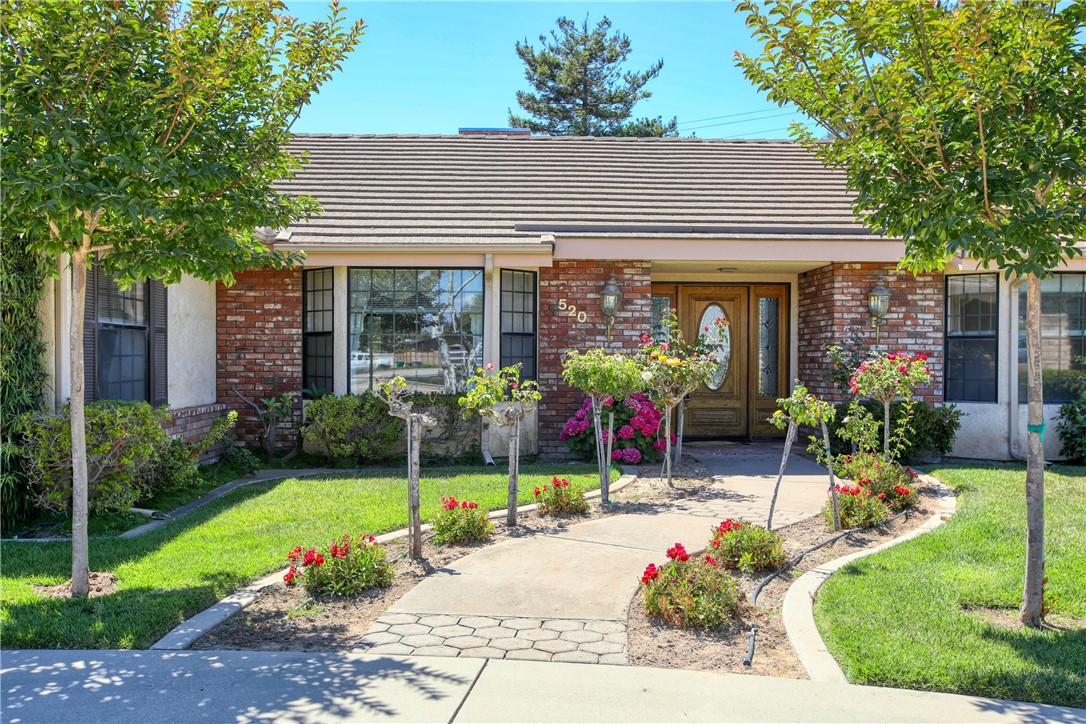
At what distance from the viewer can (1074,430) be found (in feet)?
33.8

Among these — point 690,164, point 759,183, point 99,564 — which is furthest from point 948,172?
point 690,164

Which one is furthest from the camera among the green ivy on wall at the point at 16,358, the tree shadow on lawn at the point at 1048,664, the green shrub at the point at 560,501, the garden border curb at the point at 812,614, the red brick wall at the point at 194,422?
the red brick wall at the point at 194,422

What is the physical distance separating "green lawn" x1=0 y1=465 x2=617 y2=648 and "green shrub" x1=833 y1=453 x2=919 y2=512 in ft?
9.11

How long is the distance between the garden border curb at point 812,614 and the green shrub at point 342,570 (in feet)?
8.64

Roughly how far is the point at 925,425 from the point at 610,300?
14.3ft

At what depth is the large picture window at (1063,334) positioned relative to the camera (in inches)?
423

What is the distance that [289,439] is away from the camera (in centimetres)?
1107

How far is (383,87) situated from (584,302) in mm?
5507

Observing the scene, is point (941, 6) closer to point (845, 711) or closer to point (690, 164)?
point (845, 711)

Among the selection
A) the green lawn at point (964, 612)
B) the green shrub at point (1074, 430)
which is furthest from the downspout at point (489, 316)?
the green shrub at point (1074, 430)

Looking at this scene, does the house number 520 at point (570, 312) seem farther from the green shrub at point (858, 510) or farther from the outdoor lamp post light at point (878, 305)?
the green shrub at point (858, 510)

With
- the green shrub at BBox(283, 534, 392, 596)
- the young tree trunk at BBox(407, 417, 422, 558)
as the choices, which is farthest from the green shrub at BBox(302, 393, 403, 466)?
the green shrub at BBox(283, 534, 392, 596)

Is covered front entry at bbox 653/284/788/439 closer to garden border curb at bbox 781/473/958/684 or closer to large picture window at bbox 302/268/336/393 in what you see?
large picture window at bbox 302/268/336/393

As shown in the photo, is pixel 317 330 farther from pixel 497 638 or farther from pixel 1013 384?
pixel 1013 384
